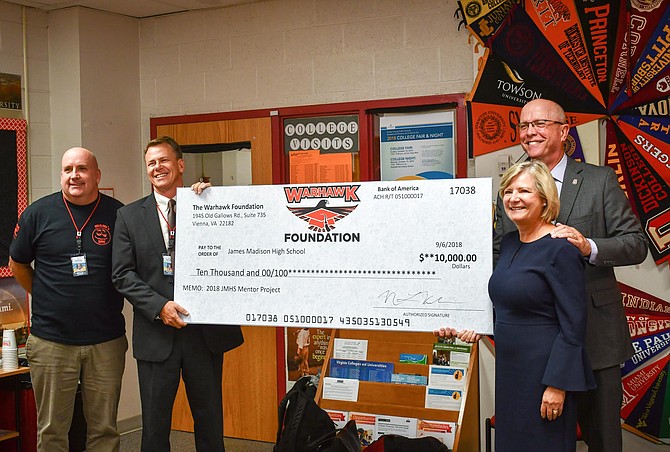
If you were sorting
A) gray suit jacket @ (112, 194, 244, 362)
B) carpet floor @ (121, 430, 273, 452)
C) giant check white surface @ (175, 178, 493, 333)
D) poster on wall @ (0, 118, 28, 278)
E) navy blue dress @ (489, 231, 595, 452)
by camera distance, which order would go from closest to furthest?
navy blue dress @ (489, 231, 595, 452) → giant check white surface @ (175, 178, 493, 333) → gray suit jacket @ (112, 194, 244, 362) → poster on wall @ (0, 118, 28, 278) → carpet floor @ (121, 430, 273, 452)

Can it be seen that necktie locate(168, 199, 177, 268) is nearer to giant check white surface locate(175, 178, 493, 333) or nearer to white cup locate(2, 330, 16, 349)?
giant check white surface locate(175, 178, 493, 333)

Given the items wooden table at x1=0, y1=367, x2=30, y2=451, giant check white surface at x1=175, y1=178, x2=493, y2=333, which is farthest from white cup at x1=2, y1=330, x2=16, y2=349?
giant check white surface at x1=175, y1=178, x2=493, y2=333

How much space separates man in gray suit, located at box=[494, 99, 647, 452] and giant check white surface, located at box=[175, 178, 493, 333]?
1.03 ft

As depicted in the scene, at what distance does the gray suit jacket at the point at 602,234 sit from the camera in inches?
105

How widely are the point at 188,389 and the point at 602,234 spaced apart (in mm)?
1850

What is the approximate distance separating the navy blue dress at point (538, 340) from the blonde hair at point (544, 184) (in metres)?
0.09

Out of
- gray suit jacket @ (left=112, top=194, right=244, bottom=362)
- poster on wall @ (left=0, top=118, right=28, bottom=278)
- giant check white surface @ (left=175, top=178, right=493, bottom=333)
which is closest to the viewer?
giant check white surface @ (left=175, top=178, right=493, bottom=333)

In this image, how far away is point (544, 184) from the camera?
Result: 2512 millimetres

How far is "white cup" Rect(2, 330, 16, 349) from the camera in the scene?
430 centimetres

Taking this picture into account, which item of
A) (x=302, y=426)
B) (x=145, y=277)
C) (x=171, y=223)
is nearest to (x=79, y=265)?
(x=145, y=277)

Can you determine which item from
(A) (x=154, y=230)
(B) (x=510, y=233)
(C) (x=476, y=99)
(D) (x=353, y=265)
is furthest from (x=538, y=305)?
(C) (x=476, y=99)

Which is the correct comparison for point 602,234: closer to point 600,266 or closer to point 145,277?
point 600,266
